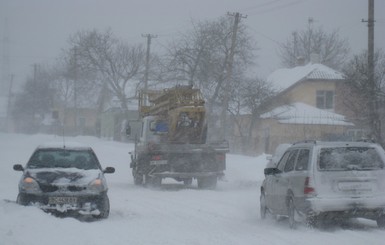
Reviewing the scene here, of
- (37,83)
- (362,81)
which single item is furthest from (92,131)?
(362,81)

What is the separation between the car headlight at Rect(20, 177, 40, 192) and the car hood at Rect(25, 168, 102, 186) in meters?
0.08

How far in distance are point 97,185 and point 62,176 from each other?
70 cm

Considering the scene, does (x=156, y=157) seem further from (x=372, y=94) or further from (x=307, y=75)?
(x=307, y=75)

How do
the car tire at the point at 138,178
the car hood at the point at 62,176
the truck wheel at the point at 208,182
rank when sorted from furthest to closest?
the car tire at the point at 138,178 → the truck wheel at the point at 208,182 → the car hood at the point at 62,176

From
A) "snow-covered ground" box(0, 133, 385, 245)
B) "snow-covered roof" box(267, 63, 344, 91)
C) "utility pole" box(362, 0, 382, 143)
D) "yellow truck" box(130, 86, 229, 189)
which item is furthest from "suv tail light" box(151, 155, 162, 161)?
"snow-covered roof" box(267, 63, 344, 91)

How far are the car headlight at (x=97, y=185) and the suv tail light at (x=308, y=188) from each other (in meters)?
4.11

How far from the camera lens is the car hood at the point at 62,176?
42.4 ft

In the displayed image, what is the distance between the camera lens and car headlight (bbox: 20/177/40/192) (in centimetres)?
1283

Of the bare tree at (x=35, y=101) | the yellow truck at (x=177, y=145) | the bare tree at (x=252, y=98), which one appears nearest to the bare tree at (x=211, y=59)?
the bare tree at (x=252, y=98)

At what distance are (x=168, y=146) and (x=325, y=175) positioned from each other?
440 inches

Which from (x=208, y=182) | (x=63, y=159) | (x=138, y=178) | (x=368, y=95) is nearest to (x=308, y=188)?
(x=63, y=159)

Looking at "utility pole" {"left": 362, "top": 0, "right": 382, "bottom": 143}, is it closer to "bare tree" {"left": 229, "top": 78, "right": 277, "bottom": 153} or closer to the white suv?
the white suv

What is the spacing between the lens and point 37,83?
10162 cm

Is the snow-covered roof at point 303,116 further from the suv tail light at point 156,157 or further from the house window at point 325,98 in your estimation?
the suv tail light at point 156,157
